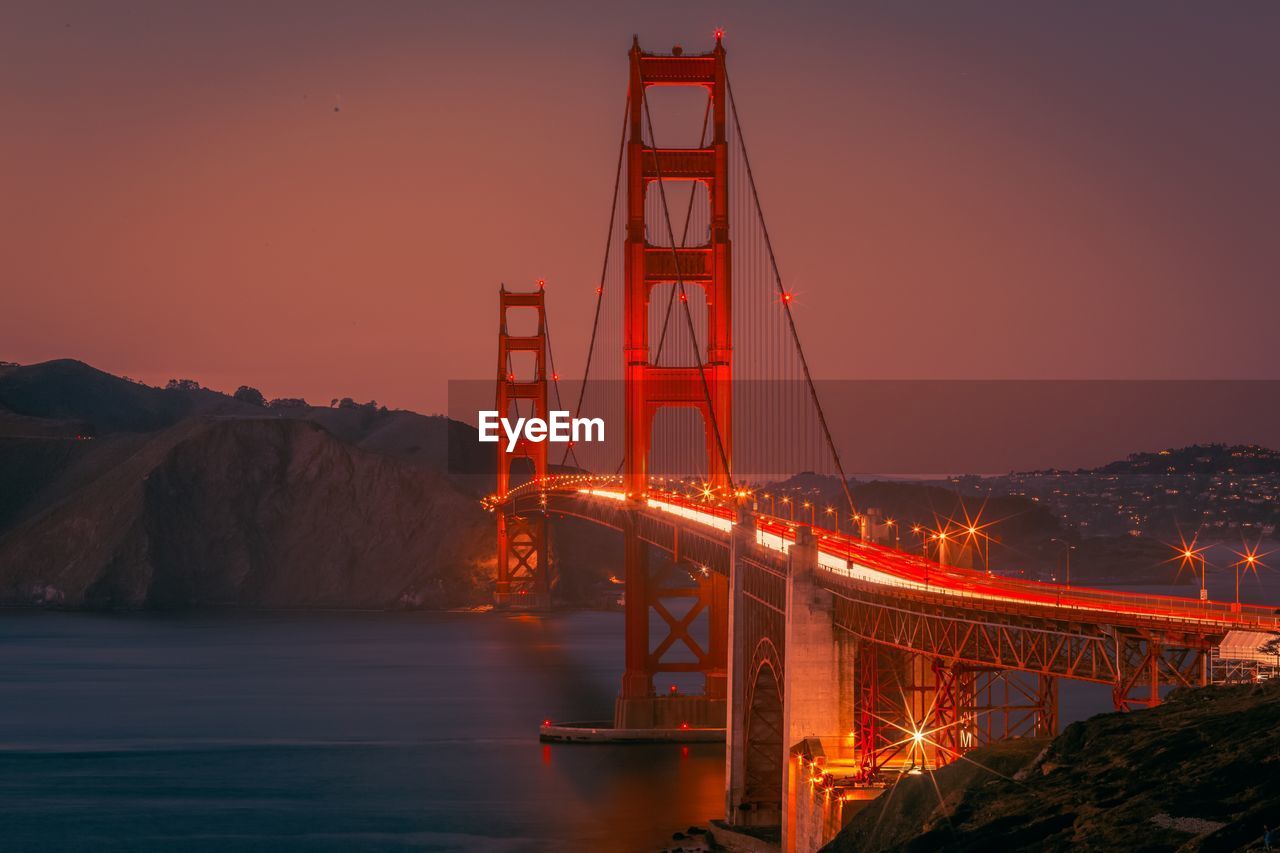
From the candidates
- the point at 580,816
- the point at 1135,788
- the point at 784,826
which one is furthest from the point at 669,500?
the point at 1135,788

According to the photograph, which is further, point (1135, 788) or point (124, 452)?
point (124, 452)

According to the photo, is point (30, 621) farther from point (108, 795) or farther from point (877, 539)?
point (877, 539)

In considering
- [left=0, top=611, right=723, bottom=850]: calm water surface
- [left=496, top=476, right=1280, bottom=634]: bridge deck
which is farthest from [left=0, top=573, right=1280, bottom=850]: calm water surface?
[left=496, top=476, right=1280, bottom=634]: bridge deck

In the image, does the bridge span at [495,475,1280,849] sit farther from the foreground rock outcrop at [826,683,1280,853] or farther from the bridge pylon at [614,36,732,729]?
the bridge pylon at [614,36,732,729]

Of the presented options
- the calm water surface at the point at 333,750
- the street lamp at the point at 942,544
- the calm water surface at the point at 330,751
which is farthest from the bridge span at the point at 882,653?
the calm water surface at the point at 333,750

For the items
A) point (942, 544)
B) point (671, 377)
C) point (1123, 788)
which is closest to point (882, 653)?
point (942, 544)

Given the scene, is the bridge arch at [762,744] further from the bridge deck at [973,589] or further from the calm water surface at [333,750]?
the calm water surface at [333,750]

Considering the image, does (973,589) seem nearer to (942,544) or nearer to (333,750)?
(942,544)
